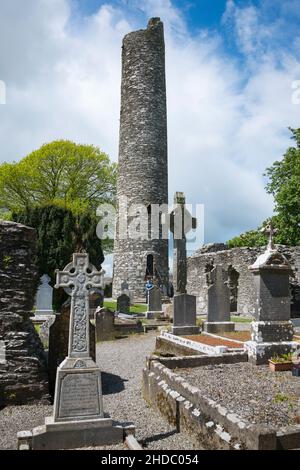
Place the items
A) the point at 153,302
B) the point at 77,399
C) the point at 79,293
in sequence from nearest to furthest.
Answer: the point at 77,399
the point at 79,293
the point at 153,302

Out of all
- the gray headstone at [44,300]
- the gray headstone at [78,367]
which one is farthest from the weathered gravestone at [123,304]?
the gray headstone at [78,367]

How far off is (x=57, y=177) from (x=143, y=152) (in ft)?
24.6

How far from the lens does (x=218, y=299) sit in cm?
1195

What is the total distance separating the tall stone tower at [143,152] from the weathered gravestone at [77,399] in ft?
67.1

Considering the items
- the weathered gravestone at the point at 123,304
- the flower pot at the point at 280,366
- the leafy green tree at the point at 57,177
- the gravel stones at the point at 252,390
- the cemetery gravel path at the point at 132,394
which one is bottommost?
the cemetery gravel path at the point at 132,394

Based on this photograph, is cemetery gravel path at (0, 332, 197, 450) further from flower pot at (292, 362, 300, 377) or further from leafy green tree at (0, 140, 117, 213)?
leafy green tree at (0, 140, 117, 213)

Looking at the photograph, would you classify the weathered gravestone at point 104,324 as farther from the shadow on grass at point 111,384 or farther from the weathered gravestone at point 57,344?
the weathered gravestone at point 57,344

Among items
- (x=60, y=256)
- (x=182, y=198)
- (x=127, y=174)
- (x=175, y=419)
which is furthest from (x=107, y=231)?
(x=175, y=419)

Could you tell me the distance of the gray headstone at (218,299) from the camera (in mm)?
11938

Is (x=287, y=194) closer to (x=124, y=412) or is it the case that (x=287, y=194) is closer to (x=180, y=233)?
(x=180, y=233)

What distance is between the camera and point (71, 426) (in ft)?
14.5

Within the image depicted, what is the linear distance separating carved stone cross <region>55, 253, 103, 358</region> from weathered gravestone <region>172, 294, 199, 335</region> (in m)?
6.70

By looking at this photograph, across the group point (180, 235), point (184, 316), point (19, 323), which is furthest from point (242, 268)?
point (19, 323)

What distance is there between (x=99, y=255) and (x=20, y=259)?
1732 cm
